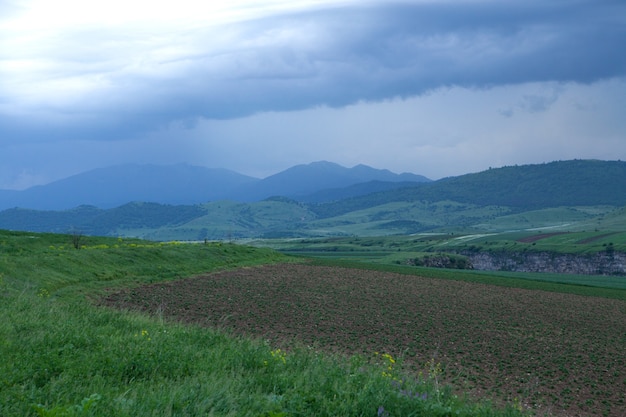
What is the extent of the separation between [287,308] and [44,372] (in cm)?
2553

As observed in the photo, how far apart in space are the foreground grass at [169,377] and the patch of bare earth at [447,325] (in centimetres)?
561

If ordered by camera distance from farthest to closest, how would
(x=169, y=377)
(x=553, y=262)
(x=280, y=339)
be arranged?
(x=553, y=262) → (x=280, y=339) → (x=169, y=377)

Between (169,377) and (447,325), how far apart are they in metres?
25.3

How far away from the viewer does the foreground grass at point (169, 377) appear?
9742 mm

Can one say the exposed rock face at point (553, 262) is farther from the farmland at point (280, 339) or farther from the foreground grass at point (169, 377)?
the foreground grass at point (169, 377)

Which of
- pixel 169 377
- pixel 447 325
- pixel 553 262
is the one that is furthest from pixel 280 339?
pixel 553 262

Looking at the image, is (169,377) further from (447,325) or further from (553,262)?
(553,262)

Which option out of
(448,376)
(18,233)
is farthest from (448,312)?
(18,233)

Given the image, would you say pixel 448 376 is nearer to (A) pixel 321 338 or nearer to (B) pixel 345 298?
(A) pixel 321 338

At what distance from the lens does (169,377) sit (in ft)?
38.5

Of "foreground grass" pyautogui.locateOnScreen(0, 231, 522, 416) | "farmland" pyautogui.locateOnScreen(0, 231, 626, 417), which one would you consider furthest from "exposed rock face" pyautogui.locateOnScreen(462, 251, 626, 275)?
"foreground grass" pyautogui.locateOnScreen(0, 231, 522, 416)

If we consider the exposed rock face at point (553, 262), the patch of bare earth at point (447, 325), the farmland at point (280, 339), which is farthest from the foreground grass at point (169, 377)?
the exposed rock face at point (553, 262)

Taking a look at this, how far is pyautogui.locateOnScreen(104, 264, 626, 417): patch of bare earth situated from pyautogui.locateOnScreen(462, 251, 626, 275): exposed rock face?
74.1 meters

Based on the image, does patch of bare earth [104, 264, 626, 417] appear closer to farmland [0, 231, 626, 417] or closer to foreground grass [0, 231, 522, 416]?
farmland [0, 231, 626, 417]
